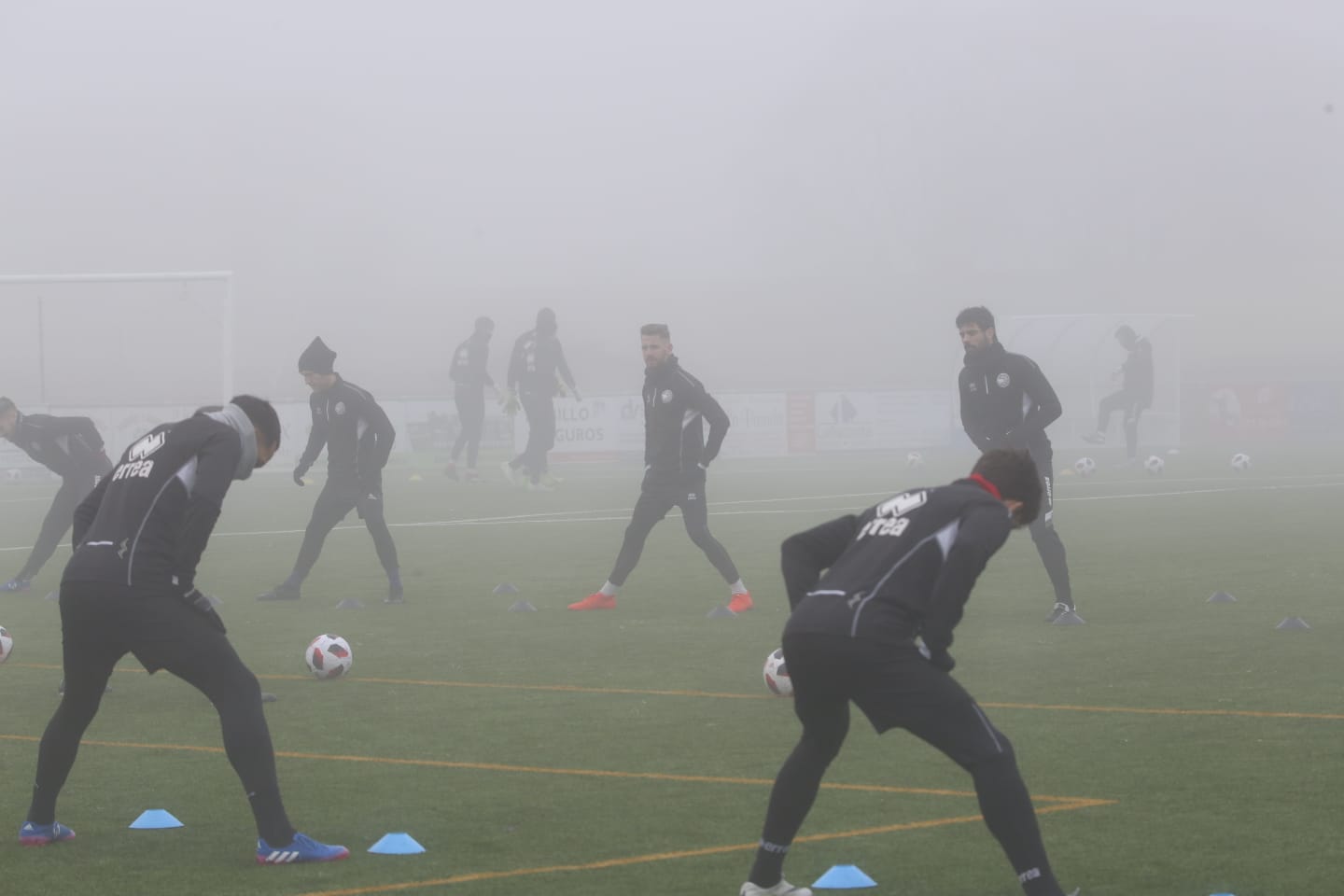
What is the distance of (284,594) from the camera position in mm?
14961

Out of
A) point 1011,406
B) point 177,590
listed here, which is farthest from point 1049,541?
point 177,590

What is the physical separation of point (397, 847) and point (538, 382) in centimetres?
2178

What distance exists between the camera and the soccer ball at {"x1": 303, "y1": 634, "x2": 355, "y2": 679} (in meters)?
10.6

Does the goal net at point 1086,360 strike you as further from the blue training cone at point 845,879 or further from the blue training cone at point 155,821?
the blue training cone at point 845,879

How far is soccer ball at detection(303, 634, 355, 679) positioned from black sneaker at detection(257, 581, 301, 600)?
4.31 m

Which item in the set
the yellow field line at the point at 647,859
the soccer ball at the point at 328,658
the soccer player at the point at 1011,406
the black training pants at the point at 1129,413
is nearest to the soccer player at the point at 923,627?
the yellow field line at the point at 647,859

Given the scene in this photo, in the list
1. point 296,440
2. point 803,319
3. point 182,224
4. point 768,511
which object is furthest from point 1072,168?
point 768,511

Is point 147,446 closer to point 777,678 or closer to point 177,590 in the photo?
point 177,590

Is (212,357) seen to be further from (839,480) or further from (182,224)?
(839,480)

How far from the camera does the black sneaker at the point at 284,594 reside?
48.9 ft

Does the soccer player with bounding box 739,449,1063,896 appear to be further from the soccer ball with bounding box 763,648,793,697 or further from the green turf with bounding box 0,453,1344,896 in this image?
the soccer ball with bounding box 763,648,793,697

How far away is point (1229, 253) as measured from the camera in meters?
77.0

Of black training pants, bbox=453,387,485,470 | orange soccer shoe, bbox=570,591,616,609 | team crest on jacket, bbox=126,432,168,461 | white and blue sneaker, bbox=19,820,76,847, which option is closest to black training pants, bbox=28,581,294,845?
team crest on jacket, bbox=126,432,168,461

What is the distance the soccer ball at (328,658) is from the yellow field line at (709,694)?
0.11m
